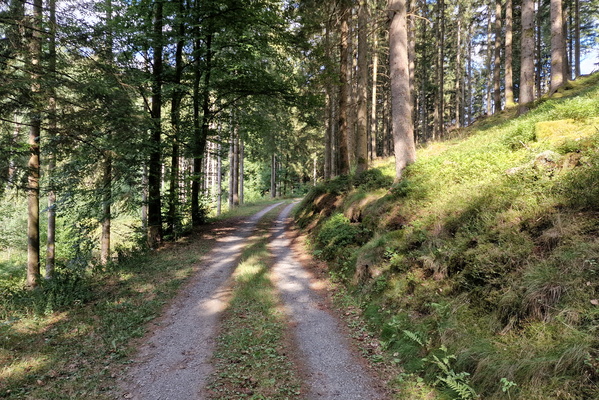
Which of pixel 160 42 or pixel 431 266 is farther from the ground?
pixel 160 42

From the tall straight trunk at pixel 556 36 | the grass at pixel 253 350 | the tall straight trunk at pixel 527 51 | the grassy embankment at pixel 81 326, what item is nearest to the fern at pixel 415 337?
the grass at pixel 253 350

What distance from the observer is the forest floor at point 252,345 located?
4242 mm

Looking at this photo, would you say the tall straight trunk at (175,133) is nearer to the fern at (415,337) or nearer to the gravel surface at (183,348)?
the gravel surface at (183,348)

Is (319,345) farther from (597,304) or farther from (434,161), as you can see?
(434,161)

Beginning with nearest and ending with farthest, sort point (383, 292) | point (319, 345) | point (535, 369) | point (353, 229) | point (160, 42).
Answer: point (535, 369)
point (319, 345)
point (383, 292)
point (353, 229)
point (160, 42)

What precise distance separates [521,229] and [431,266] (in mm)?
1591

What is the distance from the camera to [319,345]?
540cm

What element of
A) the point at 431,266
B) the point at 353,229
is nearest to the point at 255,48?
the point at 353,229

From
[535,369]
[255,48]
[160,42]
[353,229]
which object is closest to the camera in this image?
[535,369]

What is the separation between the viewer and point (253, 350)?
5.22 m

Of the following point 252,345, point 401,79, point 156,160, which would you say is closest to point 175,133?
point 156,160

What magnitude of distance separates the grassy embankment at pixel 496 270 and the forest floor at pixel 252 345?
73 cm

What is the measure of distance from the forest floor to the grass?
14 mm

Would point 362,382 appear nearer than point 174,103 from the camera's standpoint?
Yes
